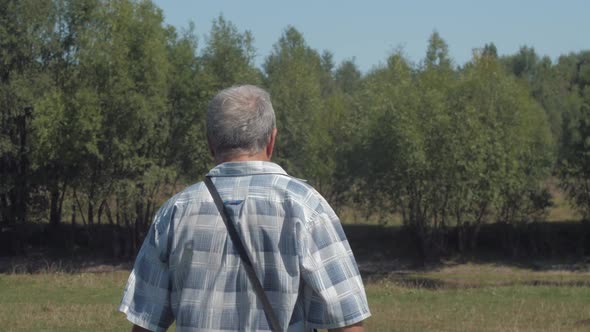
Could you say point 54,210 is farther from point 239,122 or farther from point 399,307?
point 239,122

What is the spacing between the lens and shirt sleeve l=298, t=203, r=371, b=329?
9.77ft

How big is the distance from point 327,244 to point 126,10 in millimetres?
33072

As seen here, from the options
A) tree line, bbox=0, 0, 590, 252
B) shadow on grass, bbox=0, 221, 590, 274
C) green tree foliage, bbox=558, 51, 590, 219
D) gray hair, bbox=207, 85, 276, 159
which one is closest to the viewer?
gray hair, bbox=207, 85, 276, 159

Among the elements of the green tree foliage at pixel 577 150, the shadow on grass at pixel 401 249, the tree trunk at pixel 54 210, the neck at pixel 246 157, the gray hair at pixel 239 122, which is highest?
the green tree foliage at pixel 577 150

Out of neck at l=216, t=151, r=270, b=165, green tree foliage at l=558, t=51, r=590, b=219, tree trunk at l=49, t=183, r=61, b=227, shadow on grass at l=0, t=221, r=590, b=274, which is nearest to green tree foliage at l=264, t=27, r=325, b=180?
shadow on grass at l=0, t=221, r=590, b=274

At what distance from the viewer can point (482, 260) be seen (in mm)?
38344

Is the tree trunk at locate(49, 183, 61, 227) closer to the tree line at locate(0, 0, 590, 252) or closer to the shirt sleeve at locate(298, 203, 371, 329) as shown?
the tree line at locate(0, 0, 590, 252)

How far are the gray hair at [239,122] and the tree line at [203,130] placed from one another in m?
31.0

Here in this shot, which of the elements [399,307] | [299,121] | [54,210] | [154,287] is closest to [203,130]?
[299,121]

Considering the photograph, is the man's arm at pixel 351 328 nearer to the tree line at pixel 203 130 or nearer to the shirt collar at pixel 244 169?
the shirt collar at pixel 244 169

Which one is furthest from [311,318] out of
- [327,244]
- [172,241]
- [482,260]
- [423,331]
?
[482,260]

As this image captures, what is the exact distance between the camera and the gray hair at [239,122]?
3.14 m

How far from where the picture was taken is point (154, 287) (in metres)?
3.17

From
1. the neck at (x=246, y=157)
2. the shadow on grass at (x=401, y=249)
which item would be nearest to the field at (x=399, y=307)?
the neck at (x=246, y=157)
